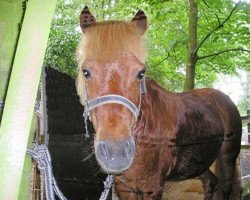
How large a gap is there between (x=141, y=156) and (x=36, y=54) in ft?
5.34

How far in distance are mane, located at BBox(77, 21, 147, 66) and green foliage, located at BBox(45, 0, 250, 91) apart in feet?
10.9

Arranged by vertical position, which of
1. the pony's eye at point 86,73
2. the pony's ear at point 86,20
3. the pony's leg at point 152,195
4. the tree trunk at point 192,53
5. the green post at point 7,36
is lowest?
the pony's leg at point 152,195

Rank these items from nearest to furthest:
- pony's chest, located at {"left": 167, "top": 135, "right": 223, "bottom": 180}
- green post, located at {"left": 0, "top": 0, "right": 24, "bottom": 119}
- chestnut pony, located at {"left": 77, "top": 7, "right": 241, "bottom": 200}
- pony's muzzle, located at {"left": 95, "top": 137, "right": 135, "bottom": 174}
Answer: green post, located at {"left": 0, "top": 0, "right": 24, "bottom": 119} → pony's muzzle, located at {"left": 95, "top": 137, "right": 135, "bottom": 174} → chestnut pony, located at {"left": 77, "top": 7, "right": 241, "bottom": 200} → pony's chest, located at {"left": 167, "top": 135, "right": 223, "bottom": 180}

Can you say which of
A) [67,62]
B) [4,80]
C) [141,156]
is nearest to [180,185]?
[141,156]

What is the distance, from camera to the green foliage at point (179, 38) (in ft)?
21.5

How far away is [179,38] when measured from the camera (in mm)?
7332

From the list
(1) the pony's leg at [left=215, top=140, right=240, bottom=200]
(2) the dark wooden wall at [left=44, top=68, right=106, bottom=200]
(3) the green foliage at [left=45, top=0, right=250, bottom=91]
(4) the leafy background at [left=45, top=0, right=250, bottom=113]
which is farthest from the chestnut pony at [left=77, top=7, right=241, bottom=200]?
(3) the green foliage at [left=45, top=0, right=250, bottom=91]

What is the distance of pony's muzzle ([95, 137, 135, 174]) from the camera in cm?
194

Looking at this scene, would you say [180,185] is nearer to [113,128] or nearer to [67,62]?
[113,128]

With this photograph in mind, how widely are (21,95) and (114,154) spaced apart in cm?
100

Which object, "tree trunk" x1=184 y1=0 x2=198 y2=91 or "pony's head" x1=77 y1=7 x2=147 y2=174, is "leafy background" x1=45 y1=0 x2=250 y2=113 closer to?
"tree trunk" x1=184 y1=0 x2=198 y2=91

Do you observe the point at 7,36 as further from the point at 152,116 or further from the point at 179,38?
the point at 179,38

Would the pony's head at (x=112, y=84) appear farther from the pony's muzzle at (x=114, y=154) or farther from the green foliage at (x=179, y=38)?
the green foliage at (x=179, y=38)

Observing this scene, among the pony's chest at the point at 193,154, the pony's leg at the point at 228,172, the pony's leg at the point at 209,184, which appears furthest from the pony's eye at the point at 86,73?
the pony's leg at the point at 209,184
